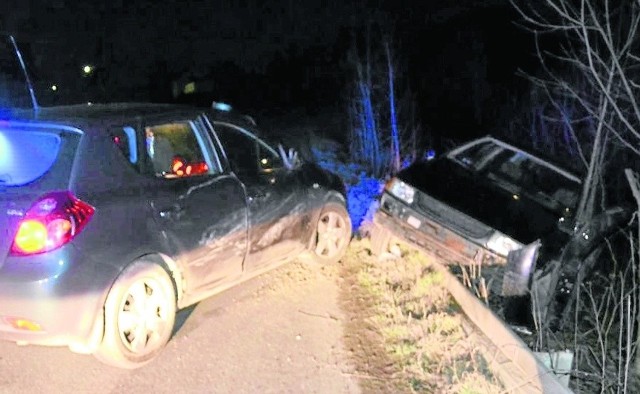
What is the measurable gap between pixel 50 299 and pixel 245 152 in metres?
2.24

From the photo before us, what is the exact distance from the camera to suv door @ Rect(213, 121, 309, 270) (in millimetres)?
5566

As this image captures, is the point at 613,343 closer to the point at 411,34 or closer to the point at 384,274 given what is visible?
the point at 384,274

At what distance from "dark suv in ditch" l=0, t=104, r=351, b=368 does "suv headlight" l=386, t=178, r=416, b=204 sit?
1638 mm

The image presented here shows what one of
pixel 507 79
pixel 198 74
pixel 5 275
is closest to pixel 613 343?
pixel 5 275

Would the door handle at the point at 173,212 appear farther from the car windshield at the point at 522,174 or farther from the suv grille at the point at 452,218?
the car windshield at the point at 522,174

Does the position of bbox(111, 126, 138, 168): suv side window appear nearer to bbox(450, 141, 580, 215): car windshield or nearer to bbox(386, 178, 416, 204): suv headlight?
bbox(386, 178, 416, 204): suv headlight

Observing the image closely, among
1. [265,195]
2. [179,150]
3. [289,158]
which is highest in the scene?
[179,150]

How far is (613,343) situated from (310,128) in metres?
17.0

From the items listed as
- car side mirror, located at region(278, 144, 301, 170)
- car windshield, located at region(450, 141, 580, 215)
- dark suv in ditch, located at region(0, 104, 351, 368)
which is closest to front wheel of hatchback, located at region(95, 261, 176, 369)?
dark suv in ditch, located at region(0, 104, 351, 368)

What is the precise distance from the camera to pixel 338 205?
7.05 m

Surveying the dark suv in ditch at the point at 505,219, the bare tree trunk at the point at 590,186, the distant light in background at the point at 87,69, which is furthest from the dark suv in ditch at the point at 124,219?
the distant light in background at the point at 87,69

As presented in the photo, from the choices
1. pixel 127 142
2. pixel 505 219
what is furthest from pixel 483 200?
pixel 127 142

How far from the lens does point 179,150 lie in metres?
5.25

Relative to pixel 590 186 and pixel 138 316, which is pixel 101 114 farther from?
pixel 590 186
